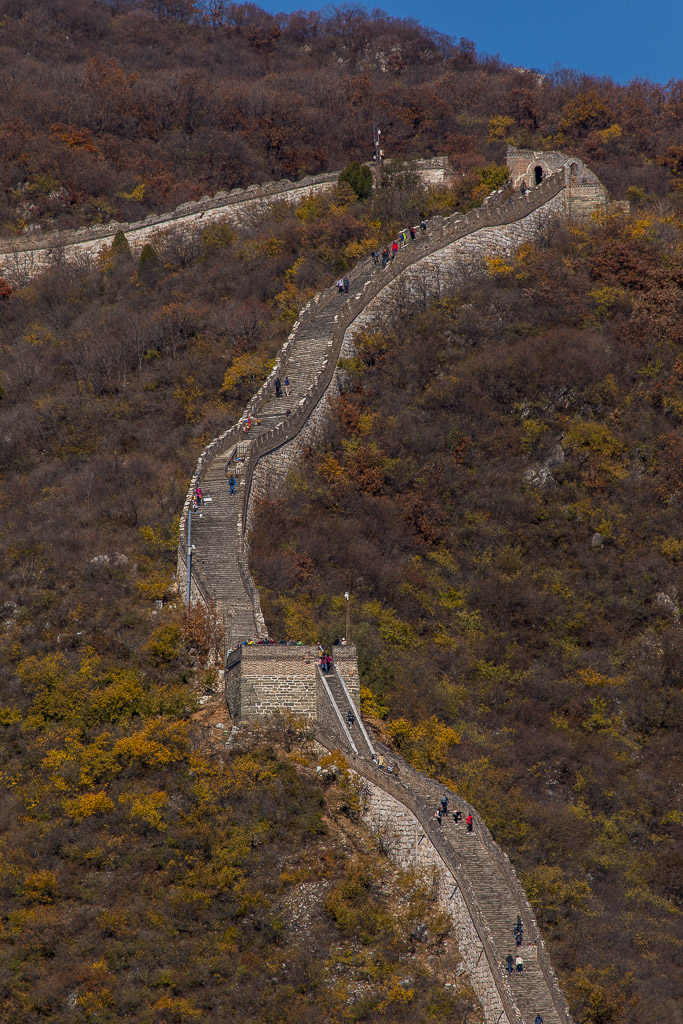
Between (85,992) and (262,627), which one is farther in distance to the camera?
(262,627)

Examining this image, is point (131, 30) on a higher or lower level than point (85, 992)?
higher

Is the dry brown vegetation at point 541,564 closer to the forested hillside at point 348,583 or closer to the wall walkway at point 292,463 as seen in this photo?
the forested hillside at point 348,583

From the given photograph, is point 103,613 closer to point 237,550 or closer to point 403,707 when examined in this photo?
point 237,550

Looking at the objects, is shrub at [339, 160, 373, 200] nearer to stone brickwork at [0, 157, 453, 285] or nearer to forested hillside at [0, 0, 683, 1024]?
forested hillside at [0, 0, 683, 1024]

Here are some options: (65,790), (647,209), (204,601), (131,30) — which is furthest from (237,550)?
(131,30)

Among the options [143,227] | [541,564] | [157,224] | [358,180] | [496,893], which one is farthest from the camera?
[143,227]

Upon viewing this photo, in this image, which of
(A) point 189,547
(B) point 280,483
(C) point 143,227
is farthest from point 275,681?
(C) point 143,227

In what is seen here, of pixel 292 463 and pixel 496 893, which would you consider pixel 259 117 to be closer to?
pixel 292 463
